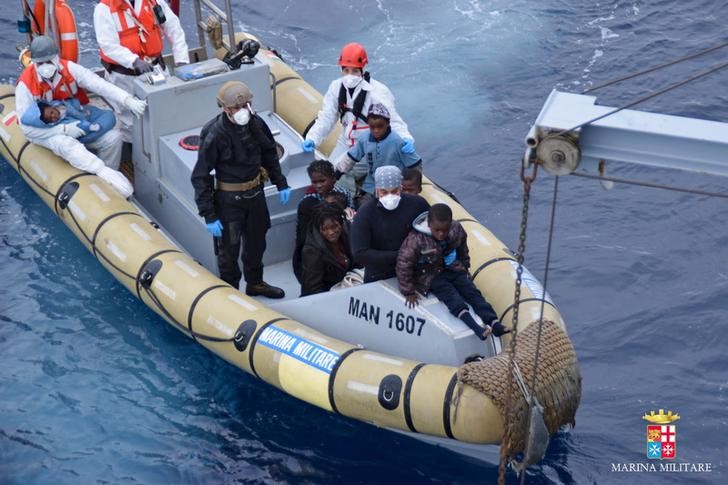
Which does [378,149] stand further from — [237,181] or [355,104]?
[237,181]

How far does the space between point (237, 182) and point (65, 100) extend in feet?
7.09

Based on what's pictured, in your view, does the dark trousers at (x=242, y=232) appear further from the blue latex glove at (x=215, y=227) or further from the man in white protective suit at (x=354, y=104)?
the man in white protective suit at (x=354, y=104)

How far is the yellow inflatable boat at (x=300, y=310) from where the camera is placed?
20.7 ft

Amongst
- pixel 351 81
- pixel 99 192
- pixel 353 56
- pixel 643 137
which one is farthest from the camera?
pixel 99 192

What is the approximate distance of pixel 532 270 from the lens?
8.85 metres

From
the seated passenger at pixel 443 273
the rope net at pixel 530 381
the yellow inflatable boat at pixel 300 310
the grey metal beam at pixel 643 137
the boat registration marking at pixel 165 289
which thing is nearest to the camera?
the grey metal beam at pixel 643 137

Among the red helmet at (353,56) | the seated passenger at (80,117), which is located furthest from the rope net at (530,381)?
the seated passenger at (80,117)

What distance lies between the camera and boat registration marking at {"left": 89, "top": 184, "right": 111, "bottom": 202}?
→ 8.30m

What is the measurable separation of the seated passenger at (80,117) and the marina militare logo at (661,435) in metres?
4.74

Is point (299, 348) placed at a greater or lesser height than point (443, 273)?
lesser

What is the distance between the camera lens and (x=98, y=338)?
811 centimetres

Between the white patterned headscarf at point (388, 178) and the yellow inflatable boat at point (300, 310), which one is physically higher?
the white patterned headscarf at point (388, 178)

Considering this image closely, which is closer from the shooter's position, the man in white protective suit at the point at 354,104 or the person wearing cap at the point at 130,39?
the man in white protective suit at the point at 354,104

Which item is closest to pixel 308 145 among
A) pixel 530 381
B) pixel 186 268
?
pixel 186 268
